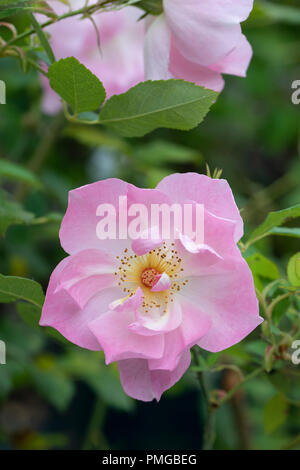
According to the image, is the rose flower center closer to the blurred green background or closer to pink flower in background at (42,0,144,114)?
the blurred green background

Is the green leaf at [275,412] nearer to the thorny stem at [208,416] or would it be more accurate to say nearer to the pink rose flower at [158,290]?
the thorny stem at [208,416]

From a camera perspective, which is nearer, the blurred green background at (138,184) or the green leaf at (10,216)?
the green leaf at (10,216)

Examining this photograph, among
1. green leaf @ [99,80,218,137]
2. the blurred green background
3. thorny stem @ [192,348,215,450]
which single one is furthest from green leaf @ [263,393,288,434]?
green leaf @ [99,80,218,137]

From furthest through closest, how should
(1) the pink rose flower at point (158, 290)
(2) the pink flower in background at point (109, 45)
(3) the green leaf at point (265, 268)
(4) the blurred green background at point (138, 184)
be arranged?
(4) the blurred green background at point (138, 184) < (2) the pink flower in background at point (109, 45) < (3) the green leaf at point (265, 268) < (1) the pink rose flower at point (158, 290)

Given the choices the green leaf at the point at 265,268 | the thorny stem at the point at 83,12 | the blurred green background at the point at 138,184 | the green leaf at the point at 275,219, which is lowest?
the blurred green background at the point at 138,184

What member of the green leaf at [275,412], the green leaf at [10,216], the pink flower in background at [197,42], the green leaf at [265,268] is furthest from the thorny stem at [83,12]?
Result: the green leaf at [275,412]

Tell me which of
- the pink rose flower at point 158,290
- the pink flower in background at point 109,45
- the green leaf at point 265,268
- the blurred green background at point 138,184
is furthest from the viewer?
the blurred green background at point 138,184

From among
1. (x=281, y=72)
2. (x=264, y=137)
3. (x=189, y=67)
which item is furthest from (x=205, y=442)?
(x=281, y=72)
